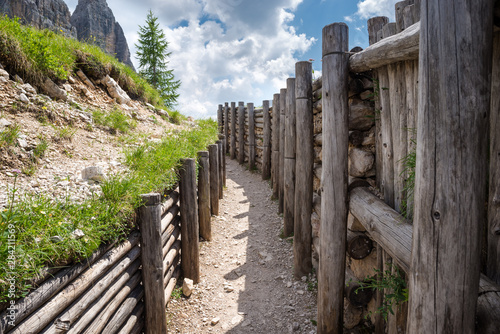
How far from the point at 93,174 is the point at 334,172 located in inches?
99.7

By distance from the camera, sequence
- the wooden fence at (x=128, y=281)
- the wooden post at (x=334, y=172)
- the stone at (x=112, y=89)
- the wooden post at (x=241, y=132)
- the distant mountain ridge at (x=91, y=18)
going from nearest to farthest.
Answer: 1. the wooden fence at (x=128, y=281)
2. the wooden post at (x=334, y=172)
3. the stone at (x=112, y=89)
4. the wooden post at (x=241, y=132)
5. the distant mountain ridge at (x=91, y=18)

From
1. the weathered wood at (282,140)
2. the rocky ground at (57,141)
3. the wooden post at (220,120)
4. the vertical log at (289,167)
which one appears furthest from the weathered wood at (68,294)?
the wooden post at (220,120)

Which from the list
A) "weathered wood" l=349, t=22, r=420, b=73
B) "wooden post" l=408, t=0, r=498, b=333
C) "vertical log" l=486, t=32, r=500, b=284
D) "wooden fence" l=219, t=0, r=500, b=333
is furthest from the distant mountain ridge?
"vertical log" l=486, t=32, r=500, b=284

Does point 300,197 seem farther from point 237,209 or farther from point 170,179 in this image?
point 237,209

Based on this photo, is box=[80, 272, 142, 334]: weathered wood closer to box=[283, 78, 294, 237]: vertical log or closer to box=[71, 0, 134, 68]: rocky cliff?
box=[283, 78, 294, 237]: vertical log

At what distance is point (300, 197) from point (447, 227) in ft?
9.16

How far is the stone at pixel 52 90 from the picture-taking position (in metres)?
4.94

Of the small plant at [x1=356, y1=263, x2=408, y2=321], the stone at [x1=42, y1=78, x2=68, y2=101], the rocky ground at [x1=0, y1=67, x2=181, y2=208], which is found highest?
the stone at [x1=42, y1=78, x2=68, y2=101]

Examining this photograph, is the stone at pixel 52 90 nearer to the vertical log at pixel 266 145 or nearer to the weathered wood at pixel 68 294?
the weathered wood at pixel 68 294

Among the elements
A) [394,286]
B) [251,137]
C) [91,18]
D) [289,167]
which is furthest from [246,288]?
[91,18]

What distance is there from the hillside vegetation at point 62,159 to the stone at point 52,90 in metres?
0.10

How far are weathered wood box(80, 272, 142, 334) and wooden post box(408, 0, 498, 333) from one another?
2.06 metres

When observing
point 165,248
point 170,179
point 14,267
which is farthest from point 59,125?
point 14,267

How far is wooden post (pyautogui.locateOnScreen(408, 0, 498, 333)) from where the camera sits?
4.10ft
